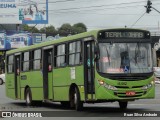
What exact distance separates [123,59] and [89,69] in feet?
4.43

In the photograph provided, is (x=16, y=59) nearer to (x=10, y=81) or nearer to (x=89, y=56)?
(x=10, y=81)

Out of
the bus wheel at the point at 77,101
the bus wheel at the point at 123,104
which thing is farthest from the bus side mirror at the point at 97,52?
the bus wheel at the point at 123,104

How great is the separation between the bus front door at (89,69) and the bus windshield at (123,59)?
1.72ft

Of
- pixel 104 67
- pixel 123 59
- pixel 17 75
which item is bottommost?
pixel 17 75

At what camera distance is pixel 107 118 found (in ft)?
50.7

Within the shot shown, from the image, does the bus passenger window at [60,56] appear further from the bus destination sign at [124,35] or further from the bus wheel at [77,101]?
the bus destination sign at [124,35]

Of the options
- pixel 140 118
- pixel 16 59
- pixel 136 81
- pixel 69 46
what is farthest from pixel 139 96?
pixel 16 59

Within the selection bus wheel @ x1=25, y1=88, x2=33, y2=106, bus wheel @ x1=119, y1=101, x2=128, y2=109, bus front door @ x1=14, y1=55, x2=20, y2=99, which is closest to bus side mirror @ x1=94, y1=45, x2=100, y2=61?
bus wheel @ x1=119, y1=101, x2=128, y2=109

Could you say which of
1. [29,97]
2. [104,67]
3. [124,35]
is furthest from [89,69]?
[29,97]

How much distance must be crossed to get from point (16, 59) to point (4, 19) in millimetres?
44491

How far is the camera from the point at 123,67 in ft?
54.9

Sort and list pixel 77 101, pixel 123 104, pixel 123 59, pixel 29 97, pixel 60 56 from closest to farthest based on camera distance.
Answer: pixel 123 59 → pixel 77 101 → pixel 123 104 → pixel 60 56 → pixel 29 97

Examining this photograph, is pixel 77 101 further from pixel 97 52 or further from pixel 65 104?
pixel 65 104

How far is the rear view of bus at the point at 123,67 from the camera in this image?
16562mm
